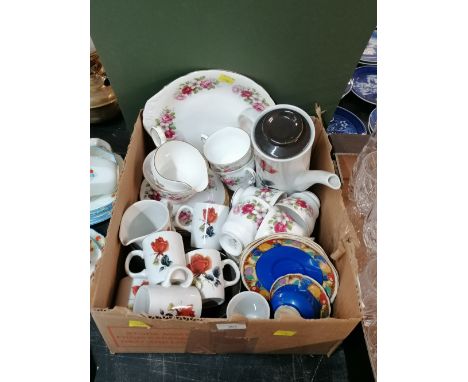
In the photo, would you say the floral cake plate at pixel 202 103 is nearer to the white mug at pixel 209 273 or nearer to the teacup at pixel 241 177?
the teacup at pixel 241 177

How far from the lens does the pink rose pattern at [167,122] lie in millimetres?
947

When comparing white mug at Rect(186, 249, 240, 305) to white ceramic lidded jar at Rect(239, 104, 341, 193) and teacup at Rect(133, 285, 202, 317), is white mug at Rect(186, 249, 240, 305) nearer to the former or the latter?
teacup at Rect(133, 285, 202, 317)

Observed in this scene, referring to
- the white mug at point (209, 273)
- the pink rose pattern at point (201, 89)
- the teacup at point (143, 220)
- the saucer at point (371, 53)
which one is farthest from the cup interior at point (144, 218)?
the saucer at point (371, 53)

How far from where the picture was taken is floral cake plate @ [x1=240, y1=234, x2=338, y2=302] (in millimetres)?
767

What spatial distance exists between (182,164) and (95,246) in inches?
11.4

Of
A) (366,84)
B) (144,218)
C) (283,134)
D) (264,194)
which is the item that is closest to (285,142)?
(283,134)

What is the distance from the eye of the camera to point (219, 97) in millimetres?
962

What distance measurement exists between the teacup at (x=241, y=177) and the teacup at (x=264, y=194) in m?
0.03

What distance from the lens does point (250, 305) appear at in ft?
2.52

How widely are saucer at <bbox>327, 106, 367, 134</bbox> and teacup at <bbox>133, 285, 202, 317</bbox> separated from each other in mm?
716

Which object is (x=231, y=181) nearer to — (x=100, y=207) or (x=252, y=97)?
(x=252, y=97)

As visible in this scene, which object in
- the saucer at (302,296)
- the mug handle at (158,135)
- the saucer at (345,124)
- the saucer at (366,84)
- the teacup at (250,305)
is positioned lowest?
the teacup at (250,305)

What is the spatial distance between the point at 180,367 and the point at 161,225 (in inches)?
12.1

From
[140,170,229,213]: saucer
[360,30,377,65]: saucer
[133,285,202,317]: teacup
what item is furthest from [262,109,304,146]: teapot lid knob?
[360,30,377,65]: saucer
